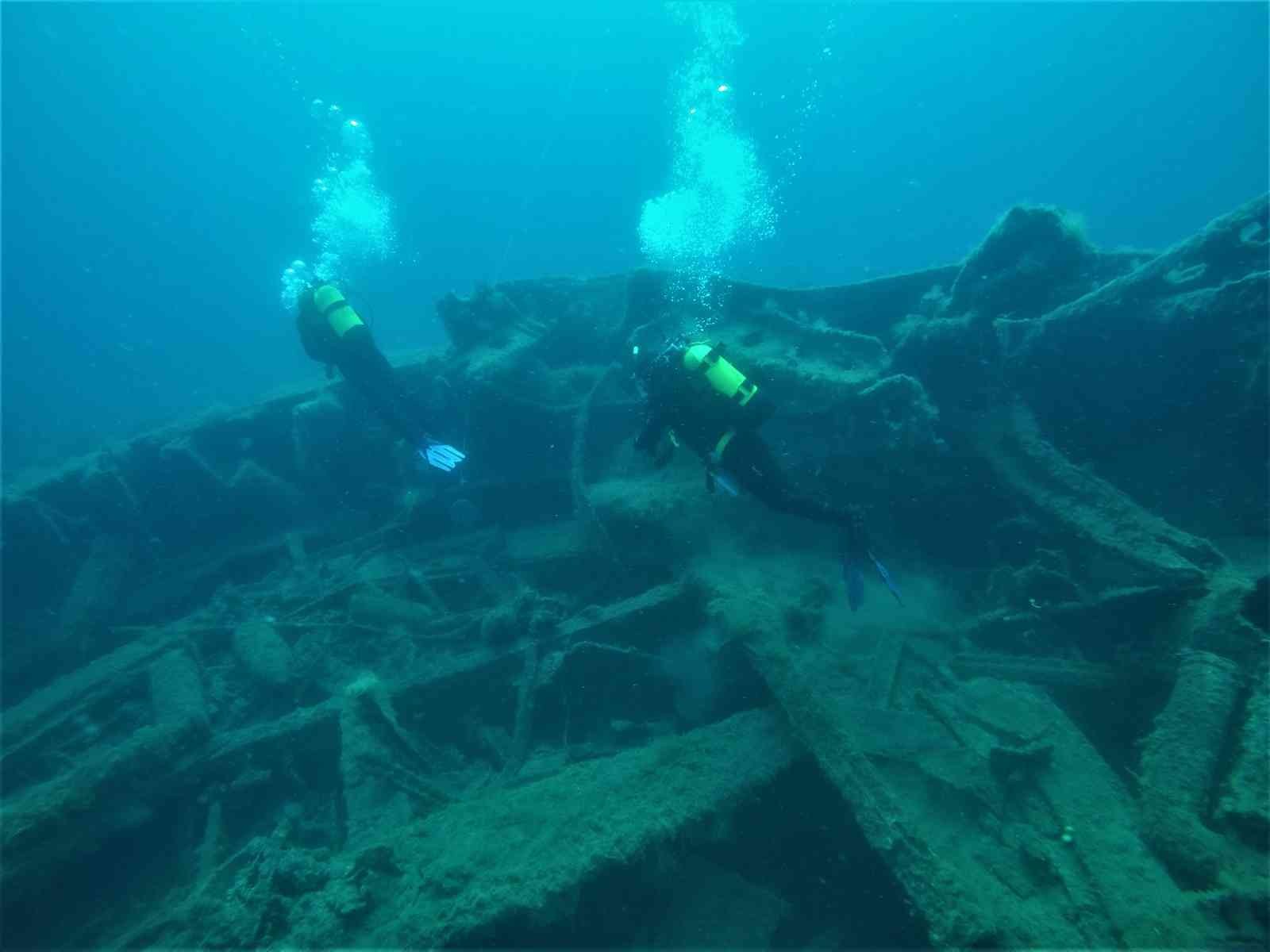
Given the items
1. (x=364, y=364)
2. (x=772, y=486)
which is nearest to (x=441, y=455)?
(x=364, y=364)

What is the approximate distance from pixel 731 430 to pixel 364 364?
5.31 m

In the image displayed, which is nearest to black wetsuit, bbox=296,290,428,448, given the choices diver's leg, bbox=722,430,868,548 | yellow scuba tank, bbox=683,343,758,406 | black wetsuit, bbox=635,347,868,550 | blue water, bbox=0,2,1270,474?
black wetsuit, bbox=635,347,868,550

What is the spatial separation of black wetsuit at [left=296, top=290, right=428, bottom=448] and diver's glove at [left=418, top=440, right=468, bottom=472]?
4.7 inches

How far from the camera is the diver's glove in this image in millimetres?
7348

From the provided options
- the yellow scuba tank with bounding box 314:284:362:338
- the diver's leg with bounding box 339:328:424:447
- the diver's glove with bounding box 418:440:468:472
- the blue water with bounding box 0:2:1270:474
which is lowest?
the diver's glove with bounding box 418:440:468:472

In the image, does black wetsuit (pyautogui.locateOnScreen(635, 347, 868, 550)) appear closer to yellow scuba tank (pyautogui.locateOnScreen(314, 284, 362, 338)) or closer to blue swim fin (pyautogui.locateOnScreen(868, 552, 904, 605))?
blue swim fin (pyautogui.locateOnScreen(868, 552, 904, 605))

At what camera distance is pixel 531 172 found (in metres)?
74.0

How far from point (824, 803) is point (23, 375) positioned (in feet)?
332

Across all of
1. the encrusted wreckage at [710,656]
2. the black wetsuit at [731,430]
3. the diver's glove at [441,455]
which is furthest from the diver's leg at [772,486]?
the diver's glove at [441,455]

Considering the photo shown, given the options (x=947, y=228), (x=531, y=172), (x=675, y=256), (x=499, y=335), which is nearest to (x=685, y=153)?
(x=531, y=172)

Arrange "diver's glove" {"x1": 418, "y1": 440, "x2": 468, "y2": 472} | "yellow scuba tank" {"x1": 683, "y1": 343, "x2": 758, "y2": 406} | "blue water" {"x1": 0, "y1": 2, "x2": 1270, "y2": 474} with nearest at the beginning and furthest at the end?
"yellow scuba tank" {"x1": 683, "y1": 343, "x2": 758, "y2": 406} → "diver's glove" {"x1": 418, "y1": 440, "x2": 468, "y2": 472} → "blue water" {"x1": 0, "y1": 2, "x2": 1270, "y2": 474}

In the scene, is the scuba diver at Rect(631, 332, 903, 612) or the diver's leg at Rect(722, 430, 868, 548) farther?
the diver's leg at Rect(722, 430, 868, 548)

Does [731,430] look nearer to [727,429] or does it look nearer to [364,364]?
[727,429]

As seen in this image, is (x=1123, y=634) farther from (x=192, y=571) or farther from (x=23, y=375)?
(x=23, y=375)
